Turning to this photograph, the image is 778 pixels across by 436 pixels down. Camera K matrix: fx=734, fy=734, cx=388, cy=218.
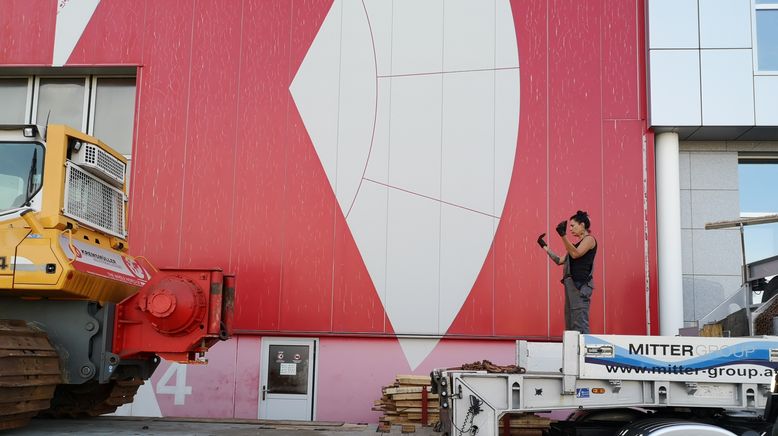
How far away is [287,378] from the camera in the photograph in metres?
12.7

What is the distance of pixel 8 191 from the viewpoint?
7543mm

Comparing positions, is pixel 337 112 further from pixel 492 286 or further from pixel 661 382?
pixel 661 382

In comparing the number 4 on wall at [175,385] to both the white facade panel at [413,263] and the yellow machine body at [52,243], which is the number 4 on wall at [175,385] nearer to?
the white facade panel at [413,263]

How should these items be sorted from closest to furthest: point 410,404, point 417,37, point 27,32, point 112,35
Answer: point 410,404, point 417,37, point 112,35, point 27,32

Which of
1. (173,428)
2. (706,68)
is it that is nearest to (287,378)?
(173,428)

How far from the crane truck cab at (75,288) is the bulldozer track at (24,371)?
0.04 ft

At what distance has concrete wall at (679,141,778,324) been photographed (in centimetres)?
1284

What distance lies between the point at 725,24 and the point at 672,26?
0.92 metres

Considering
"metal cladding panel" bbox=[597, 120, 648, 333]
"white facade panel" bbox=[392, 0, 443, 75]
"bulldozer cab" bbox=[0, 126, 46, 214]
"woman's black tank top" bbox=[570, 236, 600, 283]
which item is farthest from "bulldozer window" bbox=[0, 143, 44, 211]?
"metal cladding panel" bbox=[597, 120, 648, 333]

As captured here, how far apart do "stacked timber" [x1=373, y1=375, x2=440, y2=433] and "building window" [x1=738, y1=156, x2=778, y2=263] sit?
6.76 meters

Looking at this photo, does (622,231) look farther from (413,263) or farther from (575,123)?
(413,263)

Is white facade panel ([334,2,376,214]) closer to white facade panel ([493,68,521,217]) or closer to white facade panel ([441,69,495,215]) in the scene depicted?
white facade panel ([441,69,495,215])

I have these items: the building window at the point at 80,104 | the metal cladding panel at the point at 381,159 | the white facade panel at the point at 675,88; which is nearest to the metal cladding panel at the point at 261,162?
the metal cladding panel at the point at 381,159

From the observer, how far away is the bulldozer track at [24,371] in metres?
6.82
